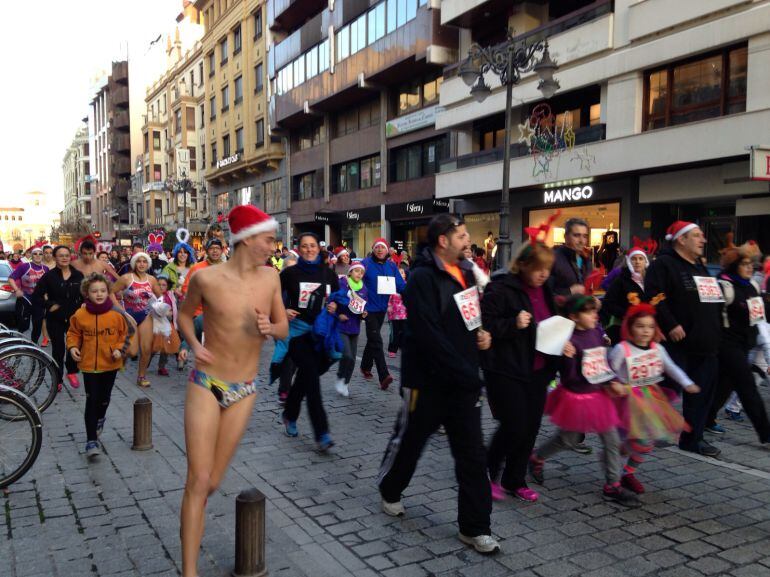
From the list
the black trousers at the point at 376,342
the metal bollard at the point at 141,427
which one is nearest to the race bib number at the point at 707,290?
the black trousers at the point at 376,342

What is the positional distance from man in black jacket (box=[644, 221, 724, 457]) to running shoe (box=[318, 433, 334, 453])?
301cm

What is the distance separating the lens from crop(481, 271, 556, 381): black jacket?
13.8 feet

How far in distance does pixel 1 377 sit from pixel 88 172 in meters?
108

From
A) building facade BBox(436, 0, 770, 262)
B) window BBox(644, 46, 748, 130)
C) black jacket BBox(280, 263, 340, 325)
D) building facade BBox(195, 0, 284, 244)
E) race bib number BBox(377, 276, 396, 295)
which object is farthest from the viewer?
building facade BBox(195, 0, 284, 244)

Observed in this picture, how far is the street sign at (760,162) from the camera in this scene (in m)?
10.0

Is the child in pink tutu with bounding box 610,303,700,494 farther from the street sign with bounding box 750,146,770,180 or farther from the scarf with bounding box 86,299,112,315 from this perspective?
the street sign with bounding box 750,146,770,180

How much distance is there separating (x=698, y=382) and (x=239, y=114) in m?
43.6

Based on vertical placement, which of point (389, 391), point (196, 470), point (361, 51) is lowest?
point (389, 391)

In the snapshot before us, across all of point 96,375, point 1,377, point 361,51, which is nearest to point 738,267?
point 96,375

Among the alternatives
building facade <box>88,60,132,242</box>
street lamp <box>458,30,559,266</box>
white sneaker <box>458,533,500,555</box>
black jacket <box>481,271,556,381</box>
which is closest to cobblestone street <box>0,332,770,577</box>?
white sneaker <box>458,533,500,555</box>

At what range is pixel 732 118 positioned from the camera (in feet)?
49.1

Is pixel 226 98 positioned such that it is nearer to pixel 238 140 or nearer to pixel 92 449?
pixel 238 140

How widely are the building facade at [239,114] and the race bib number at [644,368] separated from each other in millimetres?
37027

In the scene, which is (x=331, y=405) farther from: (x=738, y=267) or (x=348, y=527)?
(x=738, y=267)
